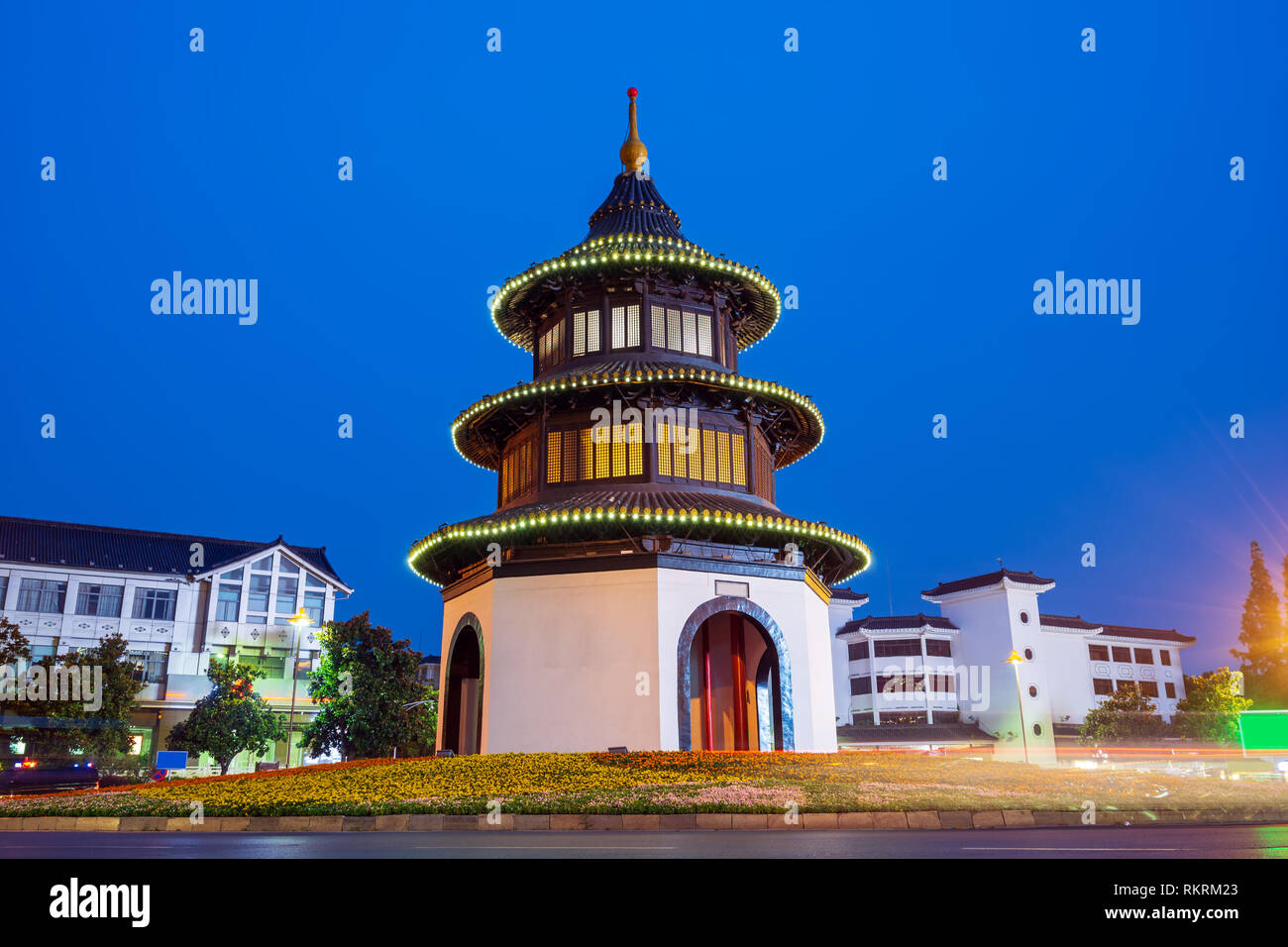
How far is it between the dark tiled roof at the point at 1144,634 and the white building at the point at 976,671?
83.9 inches

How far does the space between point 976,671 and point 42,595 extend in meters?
62.5

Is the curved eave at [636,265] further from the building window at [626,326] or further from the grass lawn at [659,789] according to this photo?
the grass lawn at [659,789]

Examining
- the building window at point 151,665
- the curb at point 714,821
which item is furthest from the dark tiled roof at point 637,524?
the building window at point 151,665

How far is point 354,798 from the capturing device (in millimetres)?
16531

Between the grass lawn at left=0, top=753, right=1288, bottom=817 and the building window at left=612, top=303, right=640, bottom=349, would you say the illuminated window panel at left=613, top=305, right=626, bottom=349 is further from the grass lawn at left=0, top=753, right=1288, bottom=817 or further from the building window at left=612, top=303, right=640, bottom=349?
the grass lawn at left=0, top=753, right=1288, bottom=817

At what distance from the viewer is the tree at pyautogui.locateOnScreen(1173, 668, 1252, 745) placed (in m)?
55.8

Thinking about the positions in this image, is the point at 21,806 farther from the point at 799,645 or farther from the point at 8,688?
the point at 8,688

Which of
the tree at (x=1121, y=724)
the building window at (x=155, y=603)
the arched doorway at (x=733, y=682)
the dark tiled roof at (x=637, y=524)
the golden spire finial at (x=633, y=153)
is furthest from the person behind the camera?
the tree at (x=1121, y=724)

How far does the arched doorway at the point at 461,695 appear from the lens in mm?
25922

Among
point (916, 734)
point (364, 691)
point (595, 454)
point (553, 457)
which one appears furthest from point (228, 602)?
point (916, 734)

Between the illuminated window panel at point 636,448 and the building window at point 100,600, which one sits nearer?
the illuminated window panel at point 636,448

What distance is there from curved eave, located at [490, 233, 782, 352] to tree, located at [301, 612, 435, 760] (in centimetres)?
1624
